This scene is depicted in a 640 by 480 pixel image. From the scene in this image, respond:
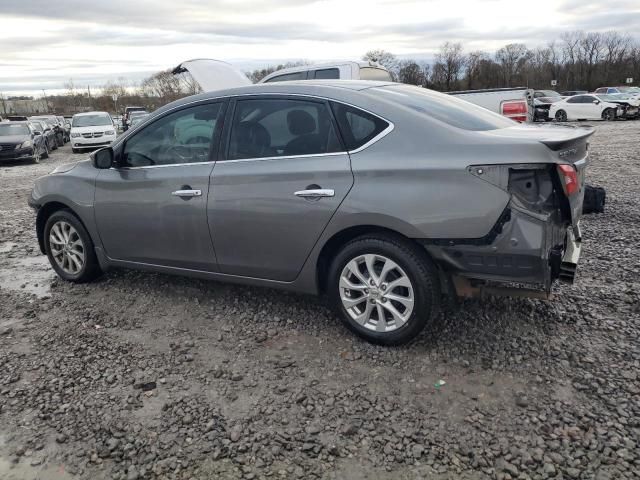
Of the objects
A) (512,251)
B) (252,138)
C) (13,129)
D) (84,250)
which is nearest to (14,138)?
(13,129)

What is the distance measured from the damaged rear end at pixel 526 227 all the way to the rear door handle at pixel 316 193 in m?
0.75

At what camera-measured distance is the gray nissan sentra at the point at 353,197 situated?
321 cm

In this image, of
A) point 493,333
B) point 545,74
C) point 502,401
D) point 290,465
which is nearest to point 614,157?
point 493,333

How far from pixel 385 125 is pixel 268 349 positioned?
5.73 ft

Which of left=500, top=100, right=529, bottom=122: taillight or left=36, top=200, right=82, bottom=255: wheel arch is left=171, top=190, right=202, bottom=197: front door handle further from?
left=500, top=100, right=529, bottom=122: taillight

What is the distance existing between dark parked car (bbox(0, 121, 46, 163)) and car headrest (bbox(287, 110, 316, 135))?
17.2 meters

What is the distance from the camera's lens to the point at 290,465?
2.65 meters

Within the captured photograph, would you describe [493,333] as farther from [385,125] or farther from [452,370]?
[385,125]

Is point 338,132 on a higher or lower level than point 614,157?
higher

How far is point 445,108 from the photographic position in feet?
12.9

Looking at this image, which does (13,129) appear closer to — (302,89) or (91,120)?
(91,120)

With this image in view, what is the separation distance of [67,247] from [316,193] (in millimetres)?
2915


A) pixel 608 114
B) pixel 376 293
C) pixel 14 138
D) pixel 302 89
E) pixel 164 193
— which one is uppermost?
pixel 302 89

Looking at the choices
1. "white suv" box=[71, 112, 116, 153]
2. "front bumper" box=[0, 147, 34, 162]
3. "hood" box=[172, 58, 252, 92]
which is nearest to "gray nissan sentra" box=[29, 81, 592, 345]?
"hood" box=[172, 58, 252, 92]
